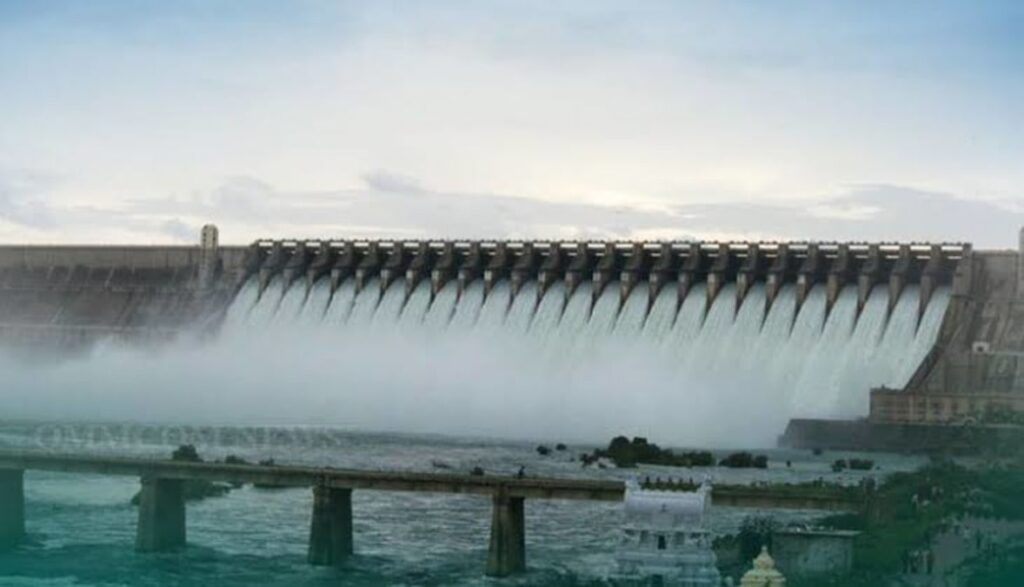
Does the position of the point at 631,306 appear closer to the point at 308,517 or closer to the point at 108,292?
the point at 308,517

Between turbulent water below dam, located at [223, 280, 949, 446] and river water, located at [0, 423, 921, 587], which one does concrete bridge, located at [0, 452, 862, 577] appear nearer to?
river water, located at [0, 423, 921, 587]

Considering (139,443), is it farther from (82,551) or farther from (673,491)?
(673,491)

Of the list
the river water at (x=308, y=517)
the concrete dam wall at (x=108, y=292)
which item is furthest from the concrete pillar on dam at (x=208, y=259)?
the river water at (x=308, y=517)

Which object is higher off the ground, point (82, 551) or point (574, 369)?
point (574, 369)

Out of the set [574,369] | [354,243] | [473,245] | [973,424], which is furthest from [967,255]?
[354,243]

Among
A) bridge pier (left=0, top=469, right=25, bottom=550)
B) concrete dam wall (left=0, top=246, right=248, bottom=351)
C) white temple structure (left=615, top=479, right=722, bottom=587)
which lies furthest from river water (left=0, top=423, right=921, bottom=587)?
concrete dam wall (left=0, top=246, right=248, bottom=351)

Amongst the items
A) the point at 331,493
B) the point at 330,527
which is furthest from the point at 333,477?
the point at 330,527

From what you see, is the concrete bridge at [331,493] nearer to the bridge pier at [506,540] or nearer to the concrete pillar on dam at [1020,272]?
the bridge pier at [506,540]
